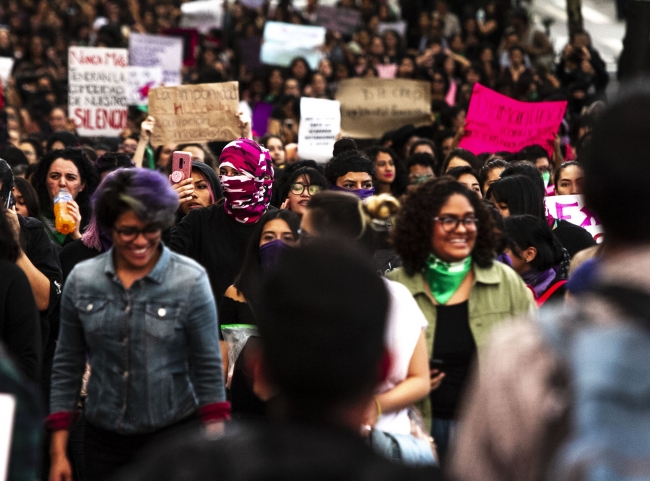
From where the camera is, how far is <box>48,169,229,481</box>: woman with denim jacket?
4.08m

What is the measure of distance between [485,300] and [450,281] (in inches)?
6.4

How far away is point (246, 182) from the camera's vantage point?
6312 millimetres

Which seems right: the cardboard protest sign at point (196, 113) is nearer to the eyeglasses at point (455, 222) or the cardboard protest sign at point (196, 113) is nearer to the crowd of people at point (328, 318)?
the crowd of people at point (328, 318)

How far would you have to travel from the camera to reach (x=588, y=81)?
46.8 feet

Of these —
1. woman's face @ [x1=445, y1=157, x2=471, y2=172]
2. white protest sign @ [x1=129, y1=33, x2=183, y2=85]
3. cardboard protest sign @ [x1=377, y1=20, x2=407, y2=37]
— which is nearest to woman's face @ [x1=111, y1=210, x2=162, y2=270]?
woman's face @ [x1=445, y1=157, x2=471, y2=172]

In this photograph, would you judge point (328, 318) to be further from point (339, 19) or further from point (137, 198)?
point (339, 19)

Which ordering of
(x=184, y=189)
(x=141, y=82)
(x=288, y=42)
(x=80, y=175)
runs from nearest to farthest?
(x=184, y=189)
(x=80, y=175)
(x=141, y=82)
(x=288, y=42)

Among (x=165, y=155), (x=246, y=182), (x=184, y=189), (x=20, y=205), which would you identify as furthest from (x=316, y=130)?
(x=246, y=182)

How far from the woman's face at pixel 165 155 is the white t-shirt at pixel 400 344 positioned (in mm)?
6213

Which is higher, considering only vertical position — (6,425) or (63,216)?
(6,425)

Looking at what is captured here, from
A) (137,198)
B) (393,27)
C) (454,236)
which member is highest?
(393,27)

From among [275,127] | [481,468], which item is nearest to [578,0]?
[275,127]

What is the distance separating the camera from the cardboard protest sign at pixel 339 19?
61.3ft

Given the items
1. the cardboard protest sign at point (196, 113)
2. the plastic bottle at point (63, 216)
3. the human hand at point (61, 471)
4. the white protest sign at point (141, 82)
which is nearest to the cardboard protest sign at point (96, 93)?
the white protest sign at point (141, 82)
